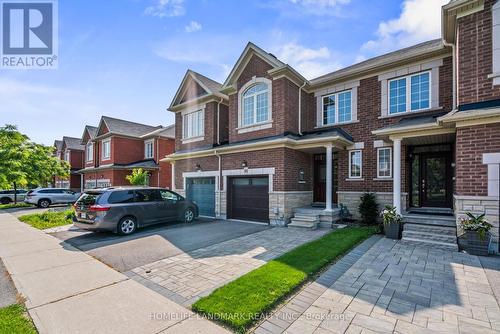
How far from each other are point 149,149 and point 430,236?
21.6 m

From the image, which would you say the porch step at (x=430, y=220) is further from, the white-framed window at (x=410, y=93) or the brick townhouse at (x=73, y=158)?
the brick townhouse at (x=73, y=158)

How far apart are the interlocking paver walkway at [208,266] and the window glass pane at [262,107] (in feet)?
19.3

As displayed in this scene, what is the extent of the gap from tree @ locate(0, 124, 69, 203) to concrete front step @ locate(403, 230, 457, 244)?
86.9ft

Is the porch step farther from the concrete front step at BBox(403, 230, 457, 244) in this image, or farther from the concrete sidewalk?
the concrete sidewalk

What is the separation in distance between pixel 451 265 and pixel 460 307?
2.22 m

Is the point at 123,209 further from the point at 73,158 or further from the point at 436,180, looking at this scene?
the point at 73,158

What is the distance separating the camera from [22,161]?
20922 mm

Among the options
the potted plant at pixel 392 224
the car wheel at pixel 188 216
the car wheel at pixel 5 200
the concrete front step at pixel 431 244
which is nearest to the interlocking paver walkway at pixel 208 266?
the potted plant at pixel 392 224

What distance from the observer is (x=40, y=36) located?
9164 mm

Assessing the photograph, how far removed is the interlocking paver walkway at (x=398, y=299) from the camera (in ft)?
10.8

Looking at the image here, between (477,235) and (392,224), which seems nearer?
(477,235)

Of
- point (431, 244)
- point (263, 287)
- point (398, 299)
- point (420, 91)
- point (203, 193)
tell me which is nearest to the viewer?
point (398, 299)

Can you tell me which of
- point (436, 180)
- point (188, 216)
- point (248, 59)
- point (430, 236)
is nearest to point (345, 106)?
point (436, 180)

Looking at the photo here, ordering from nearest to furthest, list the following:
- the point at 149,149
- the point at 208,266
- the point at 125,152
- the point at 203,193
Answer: the point at 208,266 < the point at 203,193 < the point at 125,152 < the point at 149,149
